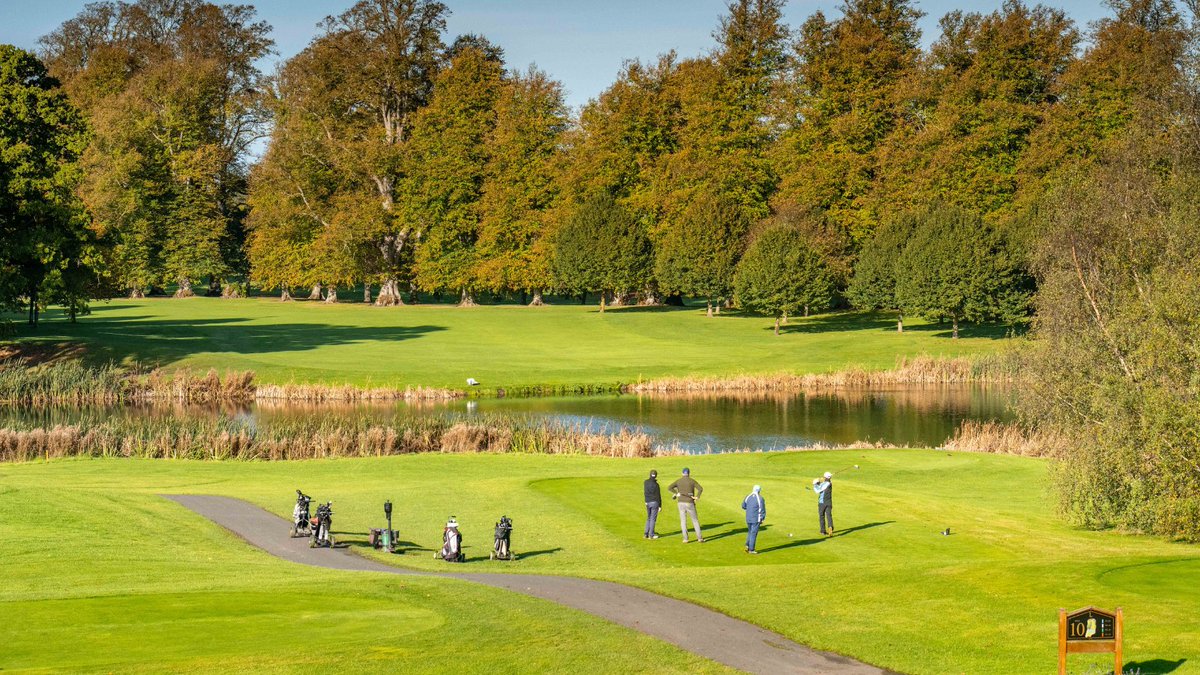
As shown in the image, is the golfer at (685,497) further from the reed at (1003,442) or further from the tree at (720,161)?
the tree at (720,161)


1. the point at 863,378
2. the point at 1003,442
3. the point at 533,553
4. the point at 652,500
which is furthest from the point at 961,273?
the point at 533,553

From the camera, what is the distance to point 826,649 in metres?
18.9

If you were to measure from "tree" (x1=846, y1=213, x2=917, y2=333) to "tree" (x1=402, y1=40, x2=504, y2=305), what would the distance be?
35.7 metres

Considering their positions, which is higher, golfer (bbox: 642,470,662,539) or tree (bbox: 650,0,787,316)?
tree (bbox: 650,0,787,316)

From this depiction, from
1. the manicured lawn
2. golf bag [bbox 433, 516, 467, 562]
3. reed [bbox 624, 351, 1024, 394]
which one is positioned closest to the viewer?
golf bag [bbox 433, 516, 467, 562]

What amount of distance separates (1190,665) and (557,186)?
329 ft

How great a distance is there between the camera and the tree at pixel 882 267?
94.8 meters

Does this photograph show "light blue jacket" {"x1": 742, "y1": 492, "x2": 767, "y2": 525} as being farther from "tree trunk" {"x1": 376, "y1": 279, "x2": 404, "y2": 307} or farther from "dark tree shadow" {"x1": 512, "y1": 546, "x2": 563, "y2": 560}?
"tree trunk" {"x1": 376, "y1": 279, "x2": 404, "y2": 307}

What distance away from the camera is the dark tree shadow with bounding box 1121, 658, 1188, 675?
672 inches

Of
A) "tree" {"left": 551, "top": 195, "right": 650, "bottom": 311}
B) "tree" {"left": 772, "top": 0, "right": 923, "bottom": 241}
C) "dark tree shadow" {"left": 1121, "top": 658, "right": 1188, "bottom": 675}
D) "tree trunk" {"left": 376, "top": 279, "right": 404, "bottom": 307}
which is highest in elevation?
"tree" {"left": 772, "top": 0, "right": 923, "bottom": 241}

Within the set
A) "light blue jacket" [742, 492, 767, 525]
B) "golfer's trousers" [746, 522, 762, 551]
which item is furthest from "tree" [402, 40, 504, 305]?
"light blue jacket" [742, 492, 767, 525]

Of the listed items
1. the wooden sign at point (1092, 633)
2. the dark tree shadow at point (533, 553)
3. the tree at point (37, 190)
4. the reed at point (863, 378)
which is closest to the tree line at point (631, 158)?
the reed at point (863, 378)

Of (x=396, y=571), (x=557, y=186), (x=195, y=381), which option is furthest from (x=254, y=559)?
(x=557, y=186)

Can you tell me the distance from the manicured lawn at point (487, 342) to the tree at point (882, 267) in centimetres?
228
